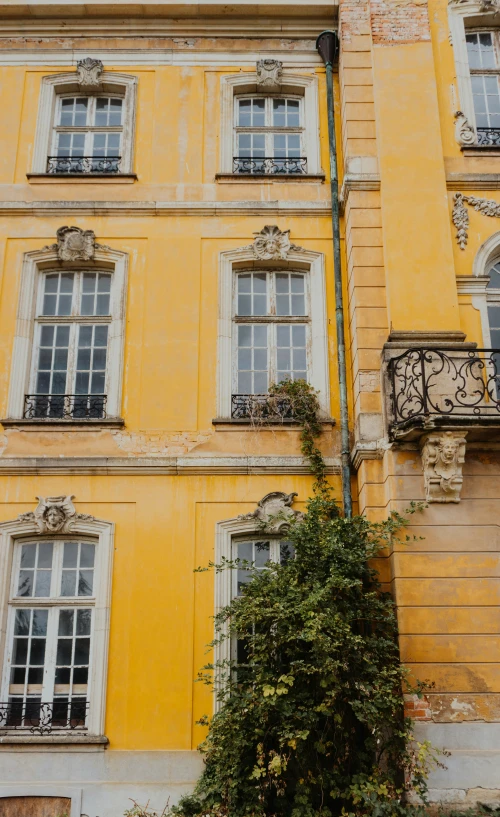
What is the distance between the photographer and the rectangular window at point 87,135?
440 inches

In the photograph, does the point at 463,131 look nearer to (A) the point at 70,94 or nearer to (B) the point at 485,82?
(B) the point at 485,82

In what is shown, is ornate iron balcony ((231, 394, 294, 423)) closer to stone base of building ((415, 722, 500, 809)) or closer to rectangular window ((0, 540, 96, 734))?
rectangular window ((0, 540, 96, 734))

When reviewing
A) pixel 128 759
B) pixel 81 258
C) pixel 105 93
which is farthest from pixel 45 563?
pixel 105 93

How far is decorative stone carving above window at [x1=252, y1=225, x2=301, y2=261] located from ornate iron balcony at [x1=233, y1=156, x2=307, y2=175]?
1.08 metres

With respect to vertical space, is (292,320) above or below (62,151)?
below

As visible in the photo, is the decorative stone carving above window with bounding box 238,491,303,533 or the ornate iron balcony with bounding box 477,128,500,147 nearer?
the decorative stone carving above window with bounding box 238,491,303,533

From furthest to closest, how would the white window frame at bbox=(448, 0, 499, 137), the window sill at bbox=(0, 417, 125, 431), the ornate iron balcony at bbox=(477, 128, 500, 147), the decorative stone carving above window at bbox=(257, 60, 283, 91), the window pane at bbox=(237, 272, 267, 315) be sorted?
the decorative stone carving above window at bbox=(257, 60, 283, 91), the white window frame at bbox=(448, 0, 499, 137), the ornate iron balcony at bbox=(477, 128, 500, 147), the window pane at bbox=(237, 272, 267, 315), the window sill at bbox=(0, 417, 125, 431)

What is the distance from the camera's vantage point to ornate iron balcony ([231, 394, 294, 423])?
32.1ft

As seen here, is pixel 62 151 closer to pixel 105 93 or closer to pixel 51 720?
pixel 105 93

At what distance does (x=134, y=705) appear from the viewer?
8.66 m

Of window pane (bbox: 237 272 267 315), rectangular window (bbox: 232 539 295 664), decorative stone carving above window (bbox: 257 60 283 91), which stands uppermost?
decorative stone carving above window (bbox: 257 60 283 91)

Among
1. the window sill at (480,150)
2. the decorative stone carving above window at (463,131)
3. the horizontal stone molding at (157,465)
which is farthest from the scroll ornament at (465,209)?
the horizontal stone molding at (157,465)

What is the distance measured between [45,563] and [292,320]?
4315 mm

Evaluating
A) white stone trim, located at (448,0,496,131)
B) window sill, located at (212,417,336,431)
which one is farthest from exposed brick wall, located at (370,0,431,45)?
window sill, located at (212,417,336,431)
